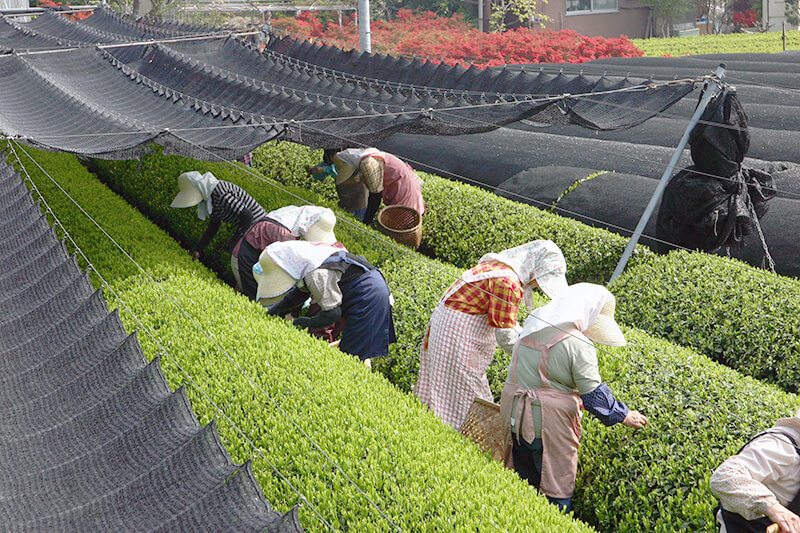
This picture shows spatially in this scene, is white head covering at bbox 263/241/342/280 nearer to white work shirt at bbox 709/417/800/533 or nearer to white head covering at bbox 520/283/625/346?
white head covering at bbox 520/283/625/346

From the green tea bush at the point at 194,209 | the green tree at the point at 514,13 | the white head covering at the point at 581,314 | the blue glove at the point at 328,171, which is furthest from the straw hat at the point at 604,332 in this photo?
the green tree at the point at 514,13

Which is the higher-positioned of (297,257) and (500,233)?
(297,257)

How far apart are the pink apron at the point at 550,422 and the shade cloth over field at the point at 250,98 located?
3.05 m

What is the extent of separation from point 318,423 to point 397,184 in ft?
12.4

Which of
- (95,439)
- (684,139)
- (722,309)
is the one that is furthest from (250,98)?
(95,439)

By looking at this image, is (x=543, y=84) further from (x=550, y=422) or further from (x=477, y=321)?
(x=550, y=422)

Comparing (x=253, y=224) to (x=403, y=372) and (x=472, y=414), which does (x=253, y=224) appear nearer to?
(x=403, y=372)

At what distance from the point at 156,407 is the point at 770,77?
16311 millimetres

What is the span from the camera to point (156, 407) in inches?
92.6

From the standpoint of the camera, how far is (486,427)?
435cm

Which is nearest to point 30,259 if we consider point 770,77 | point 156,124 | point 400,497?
point 400,497

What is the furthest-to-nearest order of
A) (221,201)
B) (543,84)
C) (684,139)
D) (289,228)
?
(543,84) → (221,201) → (684,139) → (289,228)

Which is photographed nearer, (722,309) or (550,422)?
(550,422)

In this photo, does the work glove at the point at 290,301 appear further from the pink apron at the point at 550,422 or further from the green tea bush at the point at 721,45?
the green tea bush at the point at 721,45
